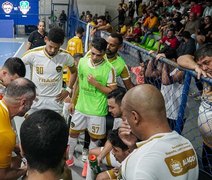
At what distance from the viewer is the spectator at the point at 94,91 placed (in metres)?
4.38

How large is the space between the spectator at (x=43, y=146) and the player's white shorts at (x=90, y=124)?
8.94 ft

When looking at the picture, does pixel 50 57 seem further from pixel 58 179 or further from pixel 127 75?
pixel 58 179

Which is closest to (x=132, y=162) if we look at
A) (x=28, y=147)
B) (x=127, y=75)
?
(x=28, y=147)

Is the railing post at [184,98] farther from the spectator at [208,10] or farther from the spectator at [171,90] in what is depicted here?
the spectator at [208,10]

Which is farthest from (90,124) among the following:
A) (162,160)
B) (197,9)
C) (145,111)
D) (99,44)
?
(197,9)

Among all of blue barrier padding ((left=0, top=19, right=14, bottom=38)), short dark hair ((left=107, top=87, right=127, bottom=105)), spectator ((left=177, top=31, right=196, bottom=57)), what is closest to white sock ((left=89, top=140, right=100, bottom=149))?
short dark hair ((left=107, top=87, right=127, bottom=105))

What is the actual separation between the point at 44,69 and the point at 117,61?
1.06 metres

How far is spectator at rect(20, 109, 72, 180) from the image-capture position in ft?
5.60

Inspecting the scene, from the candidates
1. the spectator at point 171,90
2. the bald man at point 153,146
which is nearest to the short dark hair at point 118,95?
the spectator at point 171,90

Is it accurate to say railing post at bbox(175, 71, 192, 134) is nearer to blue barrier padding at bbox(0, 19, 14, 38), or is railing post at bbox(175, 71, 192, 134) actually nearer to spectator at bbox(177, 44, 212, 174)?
spectator at bbox(177, 44, 212, 174)

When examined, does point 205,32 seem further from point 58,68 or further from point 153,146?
point 153,146

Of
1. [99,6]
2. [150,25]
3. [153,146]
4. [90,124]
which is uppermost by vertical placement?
[153,146]

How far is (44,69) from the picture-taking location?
184 inches

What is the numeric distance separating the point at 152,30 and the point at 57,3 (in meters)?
9.62
